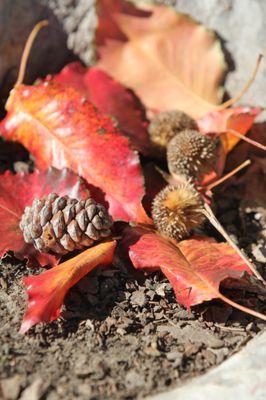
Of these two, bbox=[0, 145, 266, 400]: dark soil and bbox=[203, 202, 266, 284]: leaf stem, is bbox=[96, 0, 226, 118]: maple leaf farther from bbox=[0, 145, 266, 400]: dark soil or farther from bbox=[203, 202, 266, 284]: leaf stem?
bbox=[0, 145, 266, 400]: dark soil

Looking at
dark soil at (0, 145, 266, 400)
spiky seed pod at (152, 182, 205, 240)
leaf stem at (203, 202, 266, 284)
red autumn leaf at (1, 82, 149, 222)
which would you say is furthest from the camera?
red autumn leaf at (1, 82, 149, 222)

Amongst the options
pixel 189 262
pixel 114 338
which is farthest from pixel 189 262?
pixel 114 338

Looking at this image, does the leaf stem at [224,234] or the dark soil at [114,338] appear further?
the leaf stem at [224,234]

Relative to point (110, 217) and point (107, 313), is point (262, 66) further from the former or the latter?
point (107, 313)

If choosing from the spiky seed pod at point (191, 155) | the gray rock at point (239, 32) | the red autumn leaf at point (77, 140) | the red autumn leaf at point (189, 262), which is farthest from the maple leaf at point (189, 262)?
the gray rock at point (239, 32)

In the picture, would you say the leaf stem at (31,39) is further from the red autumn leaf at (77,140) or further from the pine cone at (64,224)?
the pine cone at (64,224)

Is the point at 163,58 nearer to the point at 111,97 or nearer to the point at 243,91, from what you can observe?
the point at 111,97

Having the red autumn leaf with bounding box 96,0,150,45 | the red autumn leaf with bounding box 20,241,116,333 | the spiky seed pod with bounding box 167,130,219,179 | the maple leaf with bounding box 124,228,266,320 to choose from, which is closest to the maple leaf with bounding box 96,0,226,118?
the red autumn leaf with bounding box 96,0,150,45
